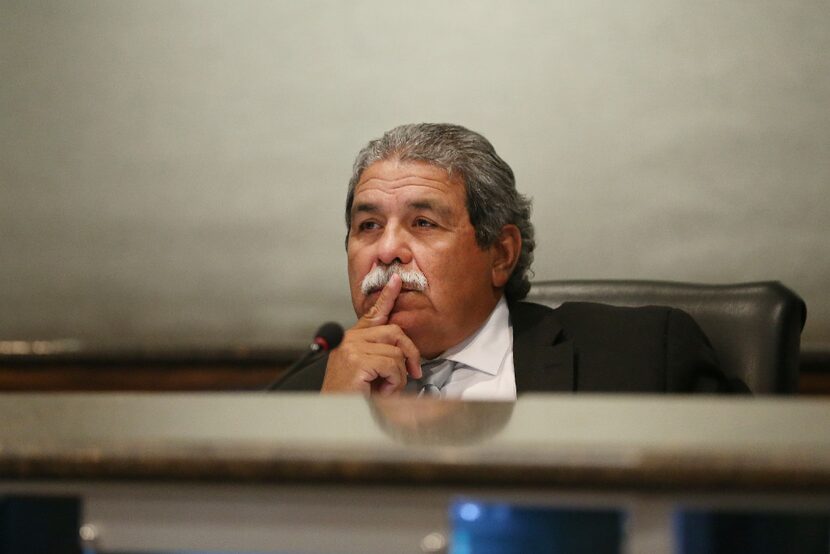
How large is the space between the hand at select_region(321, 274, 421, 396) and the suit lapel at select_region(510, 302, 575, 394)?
217 mm

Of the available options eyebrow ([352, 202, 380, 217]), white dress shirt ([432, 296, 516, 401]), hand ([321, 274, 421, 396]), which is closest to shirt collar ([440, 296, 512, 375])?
white dress shirt ([432, 296, 516, 401])

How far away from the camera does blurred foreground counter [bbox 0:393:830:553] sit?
1.76 feet

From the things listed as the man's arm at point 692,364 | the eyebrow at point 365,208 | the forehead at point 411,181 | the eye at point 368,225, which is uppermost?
the forehead at point 411,181

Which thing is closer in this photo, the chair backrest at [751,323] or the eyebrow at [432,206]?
the chair backrest at [751,323]

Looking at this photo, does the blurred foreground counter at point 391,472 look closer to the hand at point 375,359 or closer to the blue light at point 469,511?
the blue light at point 469,511

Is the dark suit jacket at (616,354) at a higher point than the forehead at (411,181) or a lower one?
lower

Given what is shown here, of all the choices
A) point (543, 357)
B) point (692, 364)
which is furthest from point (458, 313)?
point (692, 364)

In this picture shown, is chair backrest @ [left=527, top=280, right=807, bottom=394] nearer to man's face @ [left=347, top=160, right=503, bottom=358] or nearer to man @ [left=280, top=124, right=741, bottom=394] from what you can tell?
man @ [left=280, top=124, right=741, bottom=394]

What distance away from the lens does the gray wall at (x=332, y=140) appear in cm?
262

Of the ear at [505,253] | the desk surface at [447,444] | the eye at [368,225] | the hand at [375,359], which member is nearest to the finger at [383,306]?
the hand at [375,359]

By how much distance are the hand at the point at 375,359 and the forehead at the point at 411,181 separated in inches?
9.2

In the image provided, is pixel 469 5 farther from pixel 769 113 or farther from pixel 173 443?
pixel 173 443

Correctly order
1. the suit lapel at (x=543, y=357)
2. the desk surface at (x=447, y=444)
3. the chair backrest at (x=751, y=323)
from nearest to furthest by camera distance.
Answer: the desk surface at (x=447, y=444)
the chair backrest at (x=751, y=323)
the suit lapel at (x=543, y=357)

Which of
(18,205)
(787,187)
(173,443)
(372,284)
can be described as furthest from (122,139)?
(173,443)
